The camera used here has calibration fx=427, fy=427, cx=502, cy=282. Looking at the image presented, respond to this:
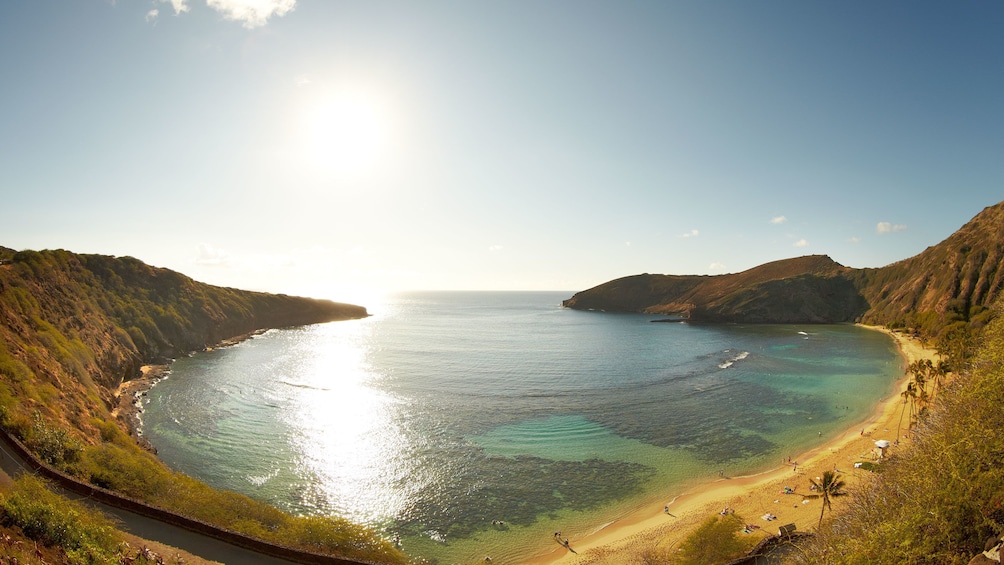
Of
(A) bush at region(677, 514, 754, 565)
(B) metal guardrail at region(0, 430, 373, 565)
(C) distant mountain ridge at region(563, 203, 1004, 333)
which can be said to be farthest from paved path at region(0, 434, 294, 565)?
(C) distant mountain ridge at region(563, 203, 1004, 333)

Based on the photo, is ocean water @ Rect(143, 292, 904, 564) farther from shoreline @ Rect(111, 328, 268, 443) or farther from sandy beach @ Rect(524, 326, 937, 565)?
shoreline @ Rect(111, 328, 268, 443)

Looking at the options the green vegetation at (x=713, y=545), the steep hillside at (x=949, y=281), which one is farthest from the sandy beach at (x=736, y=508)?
the steep hillside at (x=949, y=281)

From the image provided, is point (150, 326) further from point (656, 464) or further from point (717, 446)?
point (717, 446)

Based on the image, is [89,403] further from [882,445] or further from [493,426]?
[882,445]

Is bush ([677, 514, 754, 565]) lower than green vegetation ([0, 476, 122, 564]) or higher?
lower

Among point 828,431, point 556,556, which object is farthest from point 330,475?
point 828,431

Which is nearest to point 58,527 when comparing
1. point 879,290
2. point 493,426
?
point 493,426
